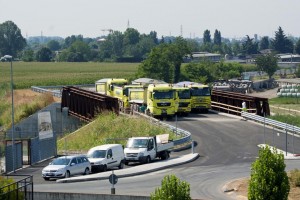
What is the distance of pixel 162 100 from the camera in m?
63.8

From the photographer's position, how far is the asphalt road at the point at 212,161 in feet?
126

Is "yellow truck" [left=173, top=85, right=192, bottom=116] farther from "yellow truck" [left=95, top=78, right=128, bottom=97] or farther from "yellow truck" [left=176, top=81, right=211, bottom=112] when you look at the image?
"yellow truck" [left=95, top=78, right=128, bottom=97]

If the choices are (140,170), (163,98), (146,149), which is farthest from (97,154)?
(163,98)

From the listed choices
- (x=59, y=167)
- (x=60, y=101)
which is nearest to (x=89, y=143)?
(x=59, y=167)

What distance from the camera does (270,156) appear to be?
29750 mm

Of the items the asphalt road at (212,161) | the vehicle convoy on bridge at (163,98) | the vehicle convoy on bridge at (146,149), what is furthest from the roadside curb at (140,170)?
the vehicle convoy on bridge at (163,98)

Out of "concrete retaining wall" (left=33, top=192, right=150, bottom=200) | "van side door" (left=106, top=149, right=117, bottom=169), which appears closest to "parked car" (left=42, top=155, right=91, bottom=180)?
"van side door" (left=106, top=149, right=117, bottom=169)

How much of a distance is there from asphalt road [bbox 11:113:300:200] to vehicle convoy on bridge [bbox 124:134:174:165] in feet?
6.41

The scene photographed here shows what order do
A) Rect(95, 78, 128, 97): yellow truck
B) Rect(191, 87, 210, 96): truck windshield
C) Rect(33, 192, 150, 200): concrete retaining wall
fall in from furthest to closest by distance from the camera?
Rect(95, 78, 128, 97): yellow truck, Rect(191, 87, 210, 96): truck windshield, Rect(33, 192, 150, 200): concrete retaining wall

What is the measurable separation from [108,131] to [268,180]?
32159 mm

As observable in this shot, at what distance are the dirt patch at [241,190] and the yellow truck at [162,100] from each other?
78.7 feet

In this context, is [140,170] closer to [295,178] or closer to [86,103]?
[295,178]

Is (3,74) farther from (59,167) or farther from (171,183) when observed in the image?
Result: (171,183)

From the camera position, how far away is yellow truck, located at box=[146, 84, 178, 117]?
2510 inches
